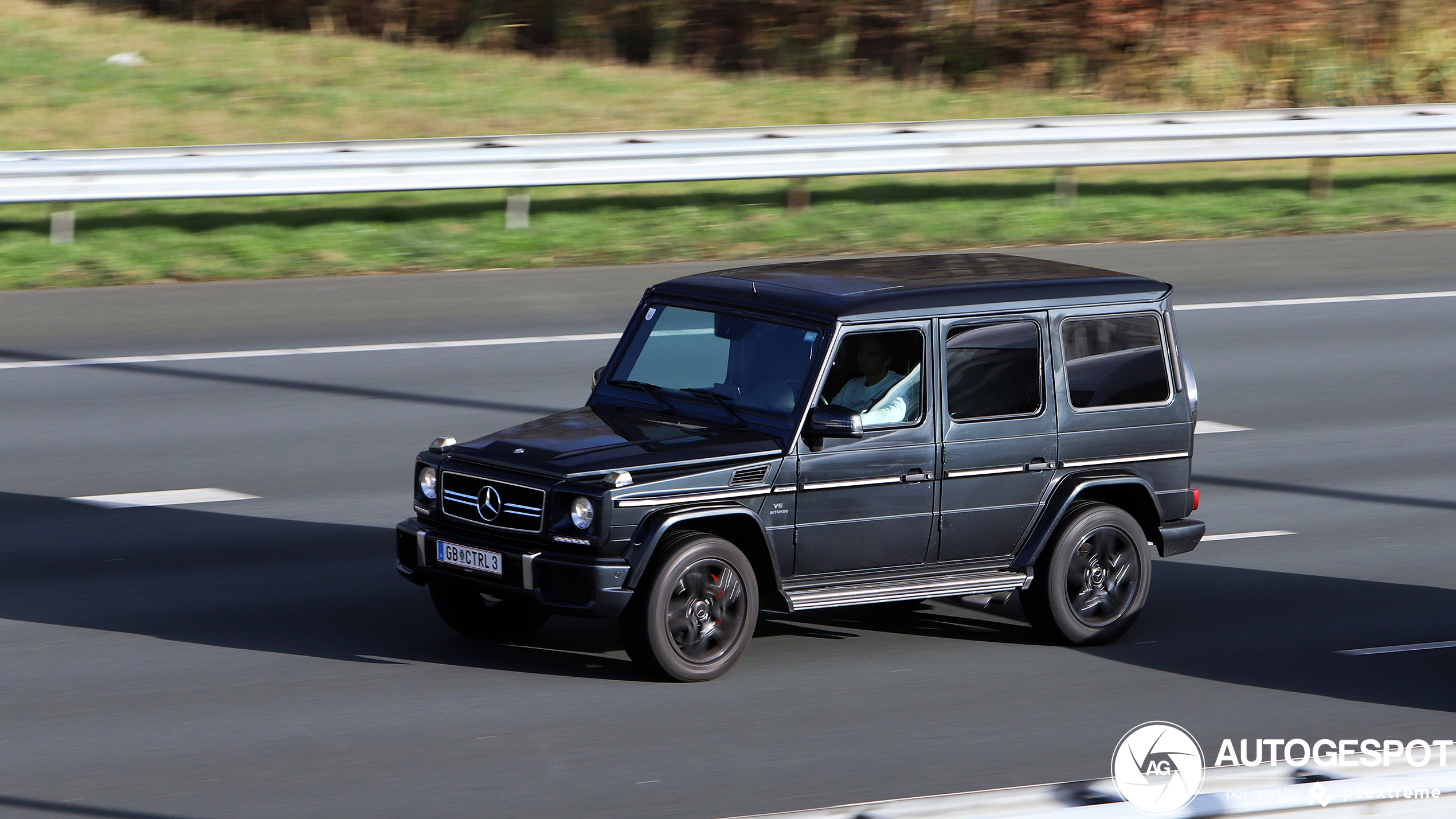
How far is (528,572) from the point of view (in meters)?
7.25

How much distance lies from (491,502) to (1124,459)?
112 inches

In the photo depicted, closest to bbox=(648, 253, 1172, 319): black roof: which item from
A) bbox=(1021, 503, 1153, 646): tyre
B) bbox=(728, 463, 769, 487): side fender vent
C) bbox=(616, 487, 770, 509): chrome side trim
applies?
bbox=(728, 463, 769, 487): side fender vent

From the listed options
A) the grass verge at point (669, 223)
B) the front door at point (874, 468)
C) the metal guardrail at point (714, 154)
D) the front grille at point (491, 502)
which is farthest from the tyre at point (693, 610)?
the metal guardrail at point (714, 154)

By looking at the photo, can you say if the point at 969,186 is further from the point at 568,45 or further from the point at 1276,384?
the point at 568,45

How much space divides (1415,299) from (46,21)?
2003 cm

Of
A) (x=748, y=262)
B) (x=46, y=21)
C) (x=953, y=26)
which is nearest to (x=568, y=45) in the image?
(x=953, y=26)

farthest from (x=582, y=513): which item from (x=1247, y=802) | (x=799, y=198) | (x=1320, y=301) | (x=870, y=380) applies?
(x=799, y=198)

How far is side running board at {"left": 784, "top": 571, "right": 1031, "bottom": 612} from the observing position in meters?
7.62

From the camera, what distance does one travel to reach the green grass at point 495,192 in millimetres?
17250

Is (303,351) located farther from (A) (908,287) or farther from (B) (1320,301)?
(B) (1320,301)

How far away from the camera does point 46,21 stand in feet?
89.2

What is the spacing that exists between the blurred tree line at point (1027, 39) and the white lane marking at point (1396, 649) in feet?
61.8

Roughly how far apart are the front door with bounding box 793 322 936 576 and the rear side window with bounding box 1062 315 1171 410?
30.6 inches

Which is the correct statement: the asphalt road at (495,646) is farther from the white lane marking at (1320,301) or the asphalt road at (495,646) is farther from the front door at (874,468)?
the white lane marking at (1320,301)
